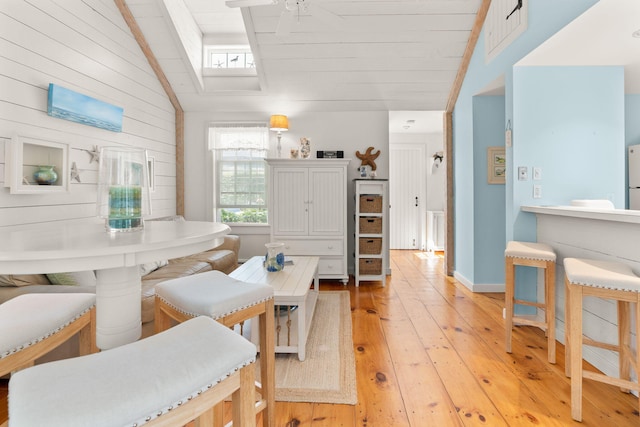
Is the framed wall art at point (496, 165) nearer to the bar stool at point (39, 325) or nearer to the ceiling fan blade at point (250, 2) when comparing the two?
the ceiling fan blade at point (250, 2)

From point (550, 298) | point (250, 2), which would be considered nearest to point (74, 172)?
point (250, 2)

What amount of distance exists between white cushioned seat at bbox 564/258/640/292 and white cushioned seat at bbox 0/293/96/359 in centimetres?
214

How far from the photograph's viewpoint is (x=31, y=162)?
225cm

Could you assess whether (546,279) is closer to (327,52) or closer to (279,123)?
(327,52)

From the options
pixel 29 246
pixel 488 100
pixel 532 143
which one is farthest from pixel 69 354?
pixel 488 100

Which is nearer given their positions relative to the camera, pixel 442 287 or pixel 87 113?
pixel 87 113

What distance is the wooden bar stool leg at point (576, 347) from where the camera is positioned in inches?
60.5

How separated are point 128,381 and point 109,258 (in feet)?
1.11

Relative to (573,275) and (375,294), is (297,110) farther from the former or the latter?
(573,275)

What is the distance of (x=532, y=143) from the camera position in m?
2.60

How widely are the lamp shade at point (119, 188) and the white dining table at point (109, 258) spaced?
5 cm

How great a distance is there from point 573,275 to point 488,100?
97.8 inches

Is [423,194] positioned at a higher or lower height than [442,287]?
higher

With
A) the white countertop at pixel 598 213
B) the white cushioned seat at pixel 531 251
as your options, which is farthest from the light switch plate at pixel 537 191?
the white cushioned seat at pixel 531 251
